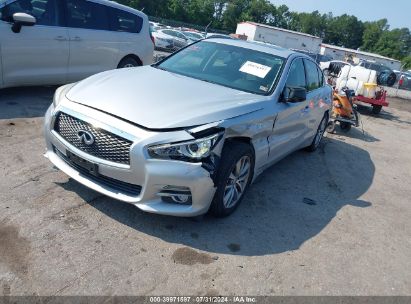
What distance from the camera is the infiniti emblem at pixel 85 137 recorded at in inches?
144

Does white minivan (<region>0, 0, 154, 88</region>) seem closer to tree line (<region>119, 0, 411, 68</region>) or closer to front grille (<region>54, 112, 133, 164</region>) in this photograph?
front grille (<region>54, 112, 133, 164</region>)

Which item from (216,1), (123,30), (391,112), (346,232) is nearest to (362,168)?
(346,232)

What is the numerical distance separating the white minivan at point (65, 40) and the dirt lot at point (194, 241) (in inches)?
55.1

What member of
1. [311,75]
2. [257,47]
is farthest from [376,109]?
[257,47]

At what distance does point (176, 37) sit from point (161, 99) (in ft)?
81.7

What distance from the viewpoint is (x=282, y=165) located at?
21.1ft

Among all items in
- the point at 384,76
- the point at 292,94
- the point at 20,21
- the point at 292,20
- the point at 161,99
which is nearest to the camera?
the point at 161,99

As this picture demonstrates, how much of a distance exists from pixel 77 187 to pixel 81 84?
1.08 metres

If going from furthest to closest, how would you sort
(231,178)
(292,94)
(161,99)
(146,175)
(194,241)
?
(292,94), (231,178), (161,99), (194,241), (146,175)

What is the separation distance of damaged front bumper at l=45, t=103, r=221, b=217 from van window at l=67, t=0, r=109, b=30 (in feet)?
13.8

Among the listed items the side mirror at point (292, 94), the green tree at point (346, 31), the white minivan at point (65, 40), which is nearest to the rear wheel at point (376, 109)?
the white minivan at point (65, 40)

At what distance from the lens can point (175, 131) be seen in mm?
3580

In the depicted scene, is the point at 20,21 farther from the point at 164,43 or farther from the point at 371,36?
the point at 371,36

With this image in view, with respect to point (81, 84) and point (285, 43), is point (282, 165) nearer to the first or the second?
point (81, 84)
